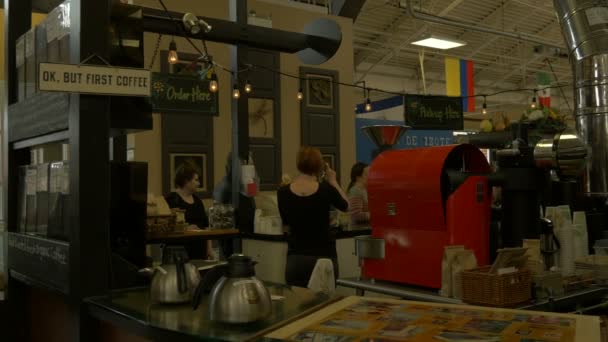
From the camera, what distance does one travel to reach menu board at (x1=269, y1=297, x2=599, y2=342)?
4.88 feet

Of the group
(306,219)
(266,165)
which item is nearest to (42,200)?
(306,219)

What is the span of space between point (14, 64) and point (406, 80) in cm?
1343

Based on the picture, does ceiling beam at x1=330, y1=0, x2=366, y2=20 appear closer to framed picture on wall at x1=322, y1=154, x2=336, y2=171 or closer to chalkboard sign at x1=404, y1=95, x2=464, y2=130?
framed picture on wall at x1=322, y1=154, x2=336, y2=171

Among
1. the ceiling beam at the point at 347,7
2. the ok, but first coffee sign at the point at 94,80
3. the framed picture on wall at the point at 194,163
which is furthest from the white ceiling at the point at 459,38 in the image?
the ok, but first coffee sign at the point at 94,80

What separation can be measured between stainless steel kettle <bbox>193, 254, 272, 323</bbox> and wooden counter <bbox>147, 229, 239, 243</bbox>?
7.25 feet

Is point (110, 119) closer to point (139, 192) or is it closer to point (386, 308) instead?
point (139, 192)

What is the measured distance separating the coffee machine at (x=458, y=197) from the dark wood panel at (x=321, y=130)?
17.9ft

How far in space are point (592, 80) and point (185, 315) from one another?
11.9 feet

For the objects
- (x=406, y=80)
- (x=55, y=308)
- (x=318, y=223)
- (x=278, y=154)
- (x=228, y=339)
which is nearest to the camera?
(x=228, y=339)

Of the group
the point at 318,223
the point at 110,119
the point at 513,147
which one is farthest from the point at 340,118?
the point at 110,119

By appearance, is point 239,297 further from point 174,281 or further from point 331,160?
point 331,160

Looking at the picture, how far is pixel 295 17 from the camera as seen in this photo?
8.65 metres

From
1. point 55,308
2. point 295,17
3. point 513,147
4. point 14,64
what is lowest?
Result: point 55,308

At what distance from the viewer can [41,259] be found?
2.45 meters
